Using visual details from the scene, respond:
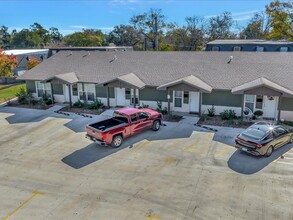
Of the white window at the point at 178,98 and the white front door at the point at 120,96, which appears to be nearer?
the white window at the point at 178,98

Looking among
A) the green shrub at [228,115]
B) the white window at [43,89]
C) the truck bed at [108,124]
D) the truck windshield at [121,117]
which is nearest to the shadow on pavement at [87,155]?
the truck bed at [108,124]

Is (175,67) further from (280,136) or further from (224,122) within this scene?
(280,136)

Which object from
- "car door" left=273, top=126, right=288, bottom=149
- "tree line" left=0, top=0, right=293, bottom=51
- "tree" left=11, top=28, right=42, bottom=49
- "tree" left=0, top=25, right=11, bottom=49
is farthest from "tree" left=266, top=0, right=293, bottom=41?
"tree" left=0, top=25, right=11, bottom=49

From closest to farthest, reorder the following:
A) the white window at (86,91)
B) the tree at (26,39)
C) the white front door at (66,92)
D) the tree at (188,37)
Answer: the white window at (86,91) < the white front door at (66,92) < the tree at (188,37) < the tree at (26,39)

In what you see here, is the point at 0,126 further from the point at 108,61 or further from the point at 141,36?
the point at 141,36

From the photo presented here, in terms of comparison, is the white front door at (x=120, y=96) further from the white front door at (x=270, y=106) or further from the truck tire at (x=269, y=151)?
the truck tire at (x=269, y=151)

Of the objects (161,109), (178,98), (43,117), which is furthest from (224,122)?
(43,117)

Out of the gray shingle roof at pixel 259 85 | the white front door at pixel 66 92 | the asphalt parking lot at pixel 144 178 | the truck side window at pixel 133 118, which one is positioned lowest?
the asphalt parking lot at pixel 144 178

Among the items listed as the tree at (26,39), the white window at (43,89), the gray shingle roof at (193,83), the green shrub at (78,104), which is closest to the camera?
the gray shingle roof at (193,83)

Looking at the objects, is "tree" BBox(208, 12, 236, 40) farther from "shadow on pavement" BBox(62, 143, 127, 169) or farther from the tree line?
"shadow on pavement" BBox(62, 143, 127, 169)
